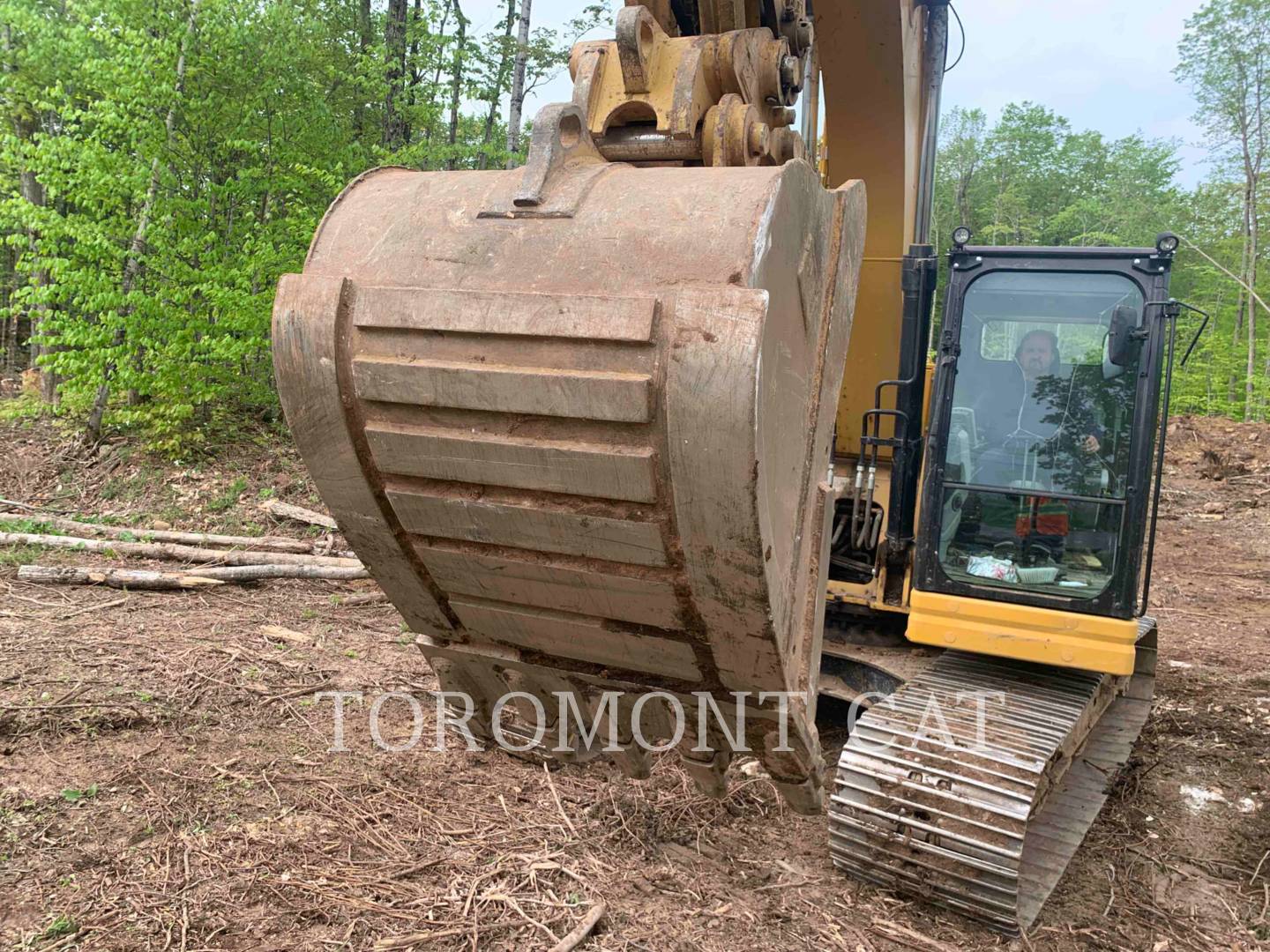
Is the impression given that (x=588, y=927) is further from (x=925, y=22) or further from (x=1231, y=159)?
(x=1231, y=159)

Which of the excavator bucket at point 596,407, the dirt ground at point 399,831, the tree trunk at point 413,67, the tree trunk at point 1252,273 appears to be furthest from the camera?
the tree trunk at point 1252,273

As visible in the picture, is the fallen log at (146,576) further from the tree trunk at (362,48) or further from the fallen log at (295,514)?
the tree trunk at (362,48)

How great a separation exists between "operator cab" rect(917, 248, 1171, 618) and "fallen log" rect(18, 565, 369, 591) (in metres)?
4.90

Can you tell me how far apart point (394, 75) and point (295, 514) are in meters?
6.10

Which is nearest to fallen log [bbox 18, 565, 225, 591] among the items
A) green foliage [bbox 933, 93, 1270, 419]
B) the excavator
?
the excavator

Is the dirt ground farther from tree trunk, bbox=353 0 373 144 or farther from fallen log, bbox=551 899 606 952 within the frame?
tree trunk, bbox=353 0 373 144

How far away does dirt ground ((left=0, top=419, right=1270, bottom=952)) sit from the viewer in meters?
2.96

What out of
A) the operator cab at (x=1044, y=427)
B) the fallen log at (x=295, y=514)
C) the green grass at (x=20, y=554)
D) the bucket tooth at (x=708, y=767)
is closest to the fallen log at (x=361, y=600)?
the fallen log at (x=295, y=514)

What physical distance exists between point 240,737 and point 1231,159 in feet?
88.9

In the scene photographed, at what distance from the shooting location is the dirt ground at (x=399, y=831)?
2.96 metres

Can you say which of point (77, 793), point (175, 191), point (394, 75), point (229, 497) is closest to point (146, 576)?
point (229, 497)

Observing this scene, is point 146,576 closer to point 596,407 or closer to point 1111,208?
point 596,407

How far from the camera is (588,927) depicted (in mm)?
2920

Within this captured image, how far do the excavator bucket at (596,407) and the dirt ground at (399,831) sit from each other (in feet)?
4.22
